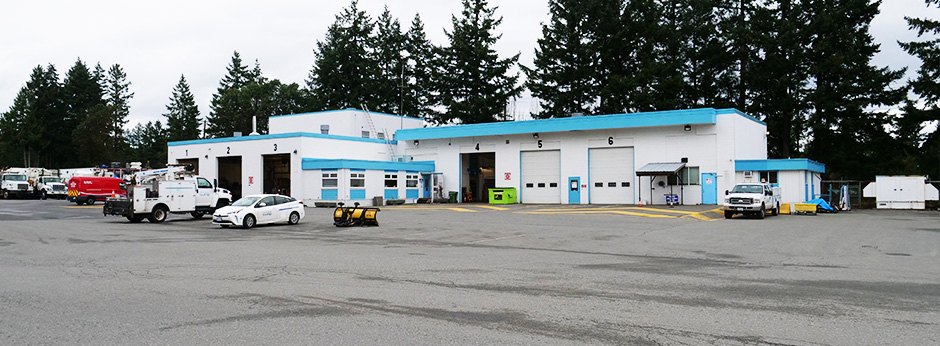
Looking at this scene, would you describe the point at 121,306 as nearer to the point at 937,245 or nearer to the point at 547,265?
the point at 547,265

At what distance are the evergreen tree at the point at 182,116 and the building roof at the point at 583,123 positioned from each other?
190 ft

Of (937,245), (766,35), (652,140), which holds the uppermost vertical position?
(766,35)

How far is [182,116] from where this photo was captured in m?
100

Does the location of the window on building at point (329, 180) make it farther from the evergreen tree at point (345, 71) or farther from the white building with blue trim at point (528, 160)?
the evergreen tree at point (345, 71)

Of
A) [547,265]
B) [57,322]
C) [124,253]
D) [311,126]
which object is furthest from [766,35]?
[57,322]

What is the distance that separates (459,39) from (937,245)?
2030 inches

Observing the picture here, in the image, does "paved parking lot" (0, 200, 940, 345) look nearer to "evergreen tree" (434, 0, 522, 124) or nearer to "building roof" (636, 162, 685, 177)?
"building roof" (636, 162, 685, 177)

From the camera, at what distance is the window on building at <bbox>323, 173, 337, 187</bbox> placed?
40562 millimetres

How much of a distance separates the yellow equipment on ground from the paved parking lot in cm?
492

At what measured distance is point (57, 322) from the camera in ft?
23.1

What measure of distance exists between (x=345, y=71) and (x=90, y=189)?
33709mm

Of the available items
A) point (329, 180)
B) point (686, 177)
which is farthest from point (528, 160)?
Result: point (329, 180)

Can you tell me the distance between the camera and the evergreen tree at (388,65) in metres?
70.5

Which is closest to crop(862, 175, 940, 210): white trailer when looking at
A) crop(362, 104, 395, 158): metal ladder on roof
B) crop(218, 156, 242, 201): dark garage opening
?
crop(362, 104, 395, 158): metal ladder on roof
